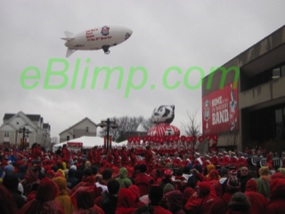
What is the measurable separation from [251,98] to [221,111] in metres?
6.87

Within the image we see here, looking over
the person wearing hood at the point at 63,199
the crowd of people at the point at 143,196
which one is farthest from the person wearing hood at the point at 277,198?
the person wearing hood at the point at 63,199

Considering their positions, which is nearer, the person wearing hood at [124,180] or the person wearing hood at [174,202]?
the person wearing hood at [174,202]

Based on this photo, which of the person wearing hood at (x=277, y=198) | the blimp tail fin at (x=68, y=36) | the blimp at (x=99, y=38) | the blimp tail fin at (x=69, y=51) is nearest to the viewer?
the person wearing hood at (x=277, y=198)

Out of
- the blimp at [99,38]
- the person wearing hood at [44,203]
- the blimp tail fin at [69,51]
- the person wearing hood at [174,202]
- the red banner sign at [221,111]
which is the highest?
the blimp at [99,38]

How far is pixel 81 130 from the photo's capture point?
339 feet

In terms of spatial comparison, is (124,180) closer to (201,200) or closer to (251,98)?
(201,200)

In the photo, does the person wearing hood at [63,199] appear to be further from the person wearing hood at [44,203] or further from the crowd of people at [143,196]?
the person wearing hood at [44,203]

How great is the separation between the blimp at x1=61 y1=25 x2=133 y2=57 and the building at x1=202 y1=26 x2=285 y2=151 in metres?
12.4

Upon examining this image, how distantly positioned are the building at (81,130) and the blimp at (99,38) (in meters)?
77.1

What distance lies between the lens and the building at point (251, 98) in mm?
28828

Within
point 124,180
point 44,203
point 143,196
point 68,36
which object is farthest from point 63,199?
point 68,36

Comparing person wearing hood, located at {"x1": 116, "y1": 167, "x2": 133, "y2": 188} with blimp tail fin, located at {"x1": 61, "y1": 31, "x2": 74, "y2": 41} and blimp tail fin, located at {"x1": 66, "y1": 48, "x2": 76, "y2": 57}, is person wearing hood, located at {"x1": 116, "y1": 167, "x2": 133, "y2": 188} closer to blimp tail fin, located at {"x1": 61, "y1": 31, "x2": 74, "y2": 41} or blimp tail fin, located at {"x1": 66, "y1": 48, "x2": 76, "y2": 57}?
blimp tail fin, located at {"x1": 61, "y1": 31, "x2": 74, "y2": 41}

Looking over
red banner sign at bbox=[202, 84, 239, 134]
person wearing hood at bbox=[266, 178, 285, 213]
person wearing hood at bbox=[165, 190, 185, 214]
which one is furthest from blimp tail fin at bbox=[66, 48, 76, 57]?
person wearing hood at bbox=[266, 178, 285, 213]

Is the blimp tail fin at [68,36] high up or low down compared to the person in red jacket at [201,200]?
up
